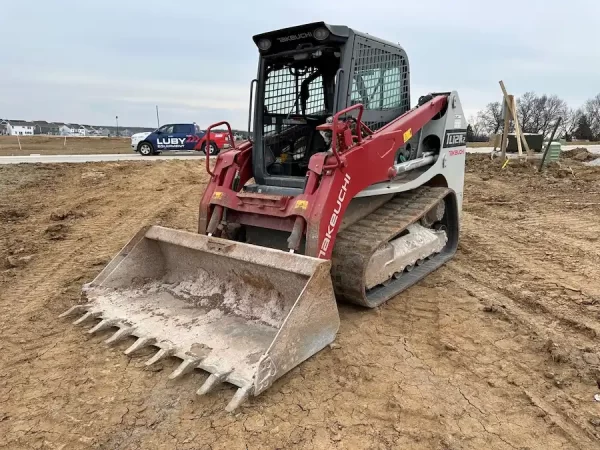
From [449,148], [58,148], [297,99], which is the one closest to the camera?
[297,99]

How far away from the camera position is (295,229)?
376cm

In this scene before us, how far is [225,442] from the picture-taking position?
255 centimetres

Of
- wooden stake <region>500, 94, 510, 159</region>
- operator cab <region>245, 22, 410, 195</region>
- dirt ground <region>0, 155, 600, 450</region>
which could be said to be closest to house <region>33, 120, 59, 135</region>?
wooden stake <region>500, 94, 510, 159</region>

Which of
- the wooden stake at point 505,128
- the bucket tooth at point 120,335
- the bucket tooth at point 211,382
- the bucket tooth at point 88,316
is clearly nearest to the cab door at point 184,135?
the wooden stake at point 505,128

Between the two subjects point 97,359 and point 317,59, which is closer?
point 97,359

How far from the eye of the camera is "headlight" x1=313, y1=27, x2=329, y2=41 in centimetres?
406

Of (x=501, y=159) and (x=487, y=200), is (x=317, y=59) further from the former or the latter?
(x=501, y=159)

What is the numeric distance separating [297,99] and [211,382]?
299 centimetres

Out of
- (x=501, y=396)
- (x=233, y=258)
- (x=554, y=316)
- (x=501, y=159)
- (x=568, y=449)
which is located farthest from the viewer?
(x=501, y=159)

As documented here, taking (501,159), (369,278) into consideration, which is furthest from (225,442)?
(501,159)

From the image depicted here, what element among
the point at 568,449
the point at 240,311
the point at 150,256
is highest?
the point at 150,256

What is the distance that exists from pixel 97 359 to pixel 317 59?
3223mm

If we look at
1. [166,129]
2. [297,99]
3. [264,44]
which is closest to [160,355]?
[297,99]

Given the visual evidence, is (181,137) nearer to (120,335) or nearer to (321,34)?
(321,34)
